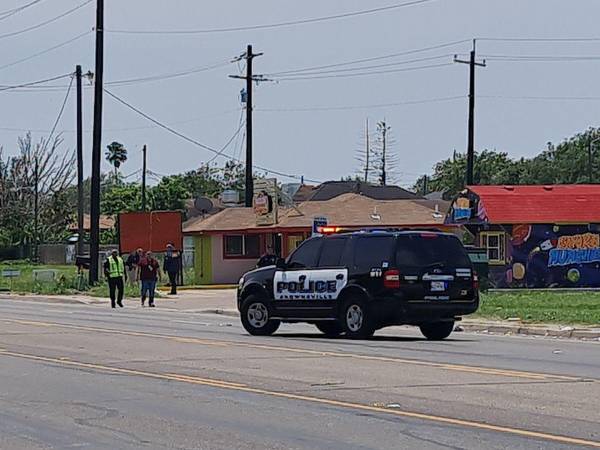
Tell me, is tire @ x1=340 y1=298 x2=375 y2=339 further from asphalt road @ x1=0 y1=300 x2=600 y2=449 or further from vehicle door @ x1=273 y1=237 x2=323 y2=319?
vehicle door @ x1=273 y1=237 x2=323 y2=319

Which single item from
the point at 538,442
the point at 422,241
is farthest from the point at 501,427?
the point at 422,241

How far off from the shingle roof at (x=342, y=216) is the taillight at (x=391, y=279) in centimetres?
2755

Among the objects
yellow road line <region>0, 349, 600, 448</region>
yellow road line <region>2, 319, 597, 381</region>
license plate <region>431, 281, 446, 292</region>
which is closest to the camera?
yellow road line <region>0, 349, 600, 448</region>

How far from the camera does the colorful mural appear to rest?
4312 cm

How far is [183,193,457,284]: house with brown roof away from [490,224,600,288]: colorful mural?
7.91 meters

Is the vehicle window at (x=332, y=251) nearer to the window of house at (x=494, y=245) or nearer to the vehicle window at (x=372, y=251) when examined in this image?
the vehicle window at (x=372, y=251)

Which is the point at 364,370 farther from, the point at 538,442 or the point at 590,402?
the point at 538,442

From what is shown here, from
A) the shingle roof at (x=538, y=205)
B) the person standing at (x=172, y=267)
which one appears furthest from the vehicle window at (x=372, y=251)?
the person standing at (x=172, y=267)

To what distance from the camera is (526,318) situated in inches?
1044

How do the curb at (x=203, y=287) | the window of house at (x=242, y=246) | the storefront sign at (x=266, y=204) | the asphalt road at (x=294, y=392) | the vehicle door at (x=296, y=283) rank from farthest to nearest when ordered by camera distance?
the window of house at (x=242, y=246) < the storefront sign at (x=266, y=204) < the curb at (x=203, y=287) < the vehicle door at (x=296, y=283) < the asphalt road at (x=294, y=392)

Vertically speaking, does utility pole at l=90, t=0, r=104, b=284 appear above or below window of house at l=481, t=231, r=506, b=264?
above

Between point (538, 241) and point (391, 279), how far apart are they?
76.9 ft

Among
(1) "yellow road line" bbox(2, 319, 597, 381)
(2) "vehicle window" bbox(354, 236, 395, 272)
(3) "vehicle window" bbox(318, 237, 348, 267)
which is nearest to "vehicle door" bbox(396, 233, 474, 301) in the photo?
(2) "vehicle window" bbox(354, 236, 395, 272)

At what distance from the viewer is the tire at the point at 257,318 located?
74.2 ft
